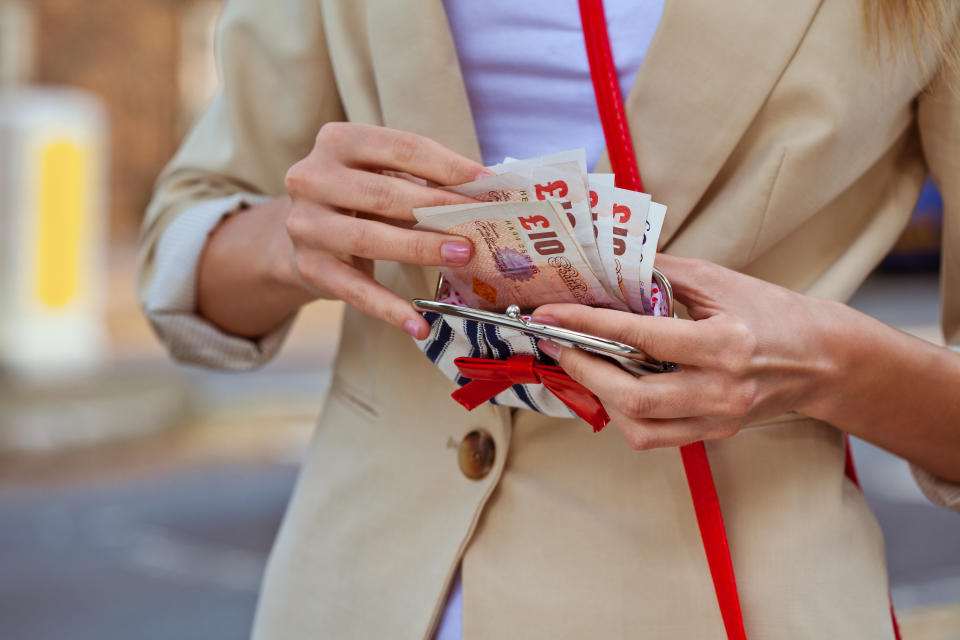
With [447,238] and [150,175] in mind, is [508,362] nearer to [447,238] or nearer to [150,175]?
[447,238]

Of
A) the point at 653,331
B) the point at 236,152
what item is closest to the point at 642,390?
the point at 653,331

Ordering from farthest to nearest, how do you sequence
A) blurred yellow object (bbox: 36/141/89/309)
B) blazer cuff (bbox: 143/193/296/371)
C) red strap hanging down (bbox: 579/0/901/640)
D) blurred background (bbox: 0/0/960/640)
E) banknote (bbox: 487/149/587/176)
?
blurred yellow object (bbox: 36/141/89/309)
blurred background (bbox: 0/0/960/640)
blazer cuff (bbox: 143/193/296/371)
red strap hanging down (bbox: 579/0/901/640)
banknote (bbox: 487/149/587/176)

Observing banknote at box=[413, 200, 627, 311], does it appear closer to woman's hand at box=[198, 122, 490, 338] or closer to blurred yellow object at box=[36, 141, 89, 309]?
woman's hand at box=[198, 122, 490, 338]

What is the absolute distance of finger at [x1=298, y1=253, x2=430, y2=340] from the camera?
0.92 metres

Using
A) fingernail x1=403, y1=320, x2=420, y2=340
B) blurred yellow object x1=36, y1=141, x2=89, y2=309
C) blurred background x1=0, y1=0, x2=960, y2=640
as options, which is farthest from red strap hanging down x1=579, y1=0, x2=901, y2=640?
blurred yellow object x1=36, y1=141, x2=89, y2=309

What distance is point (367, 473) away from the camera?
1075 mm

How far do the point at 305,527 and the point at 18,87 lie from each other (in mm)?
14968

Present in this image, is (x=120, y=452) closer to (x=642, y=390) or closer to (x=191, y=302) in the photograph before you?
(x=191, y=302)

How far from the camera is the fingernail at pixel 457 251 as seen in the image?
0.86m

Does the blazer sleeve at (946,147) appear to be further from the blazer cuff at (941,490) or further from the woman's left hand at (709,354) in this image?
the woman's left hand at (709,354)

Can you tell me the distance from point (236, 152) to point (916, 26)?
0.73 metres

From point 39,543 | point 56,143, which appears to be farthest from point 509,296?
point 56,143

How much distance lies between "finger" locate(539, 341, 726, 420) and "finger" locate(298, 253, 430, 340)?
15 centimetres

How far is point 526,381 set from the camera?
88 centimetres
